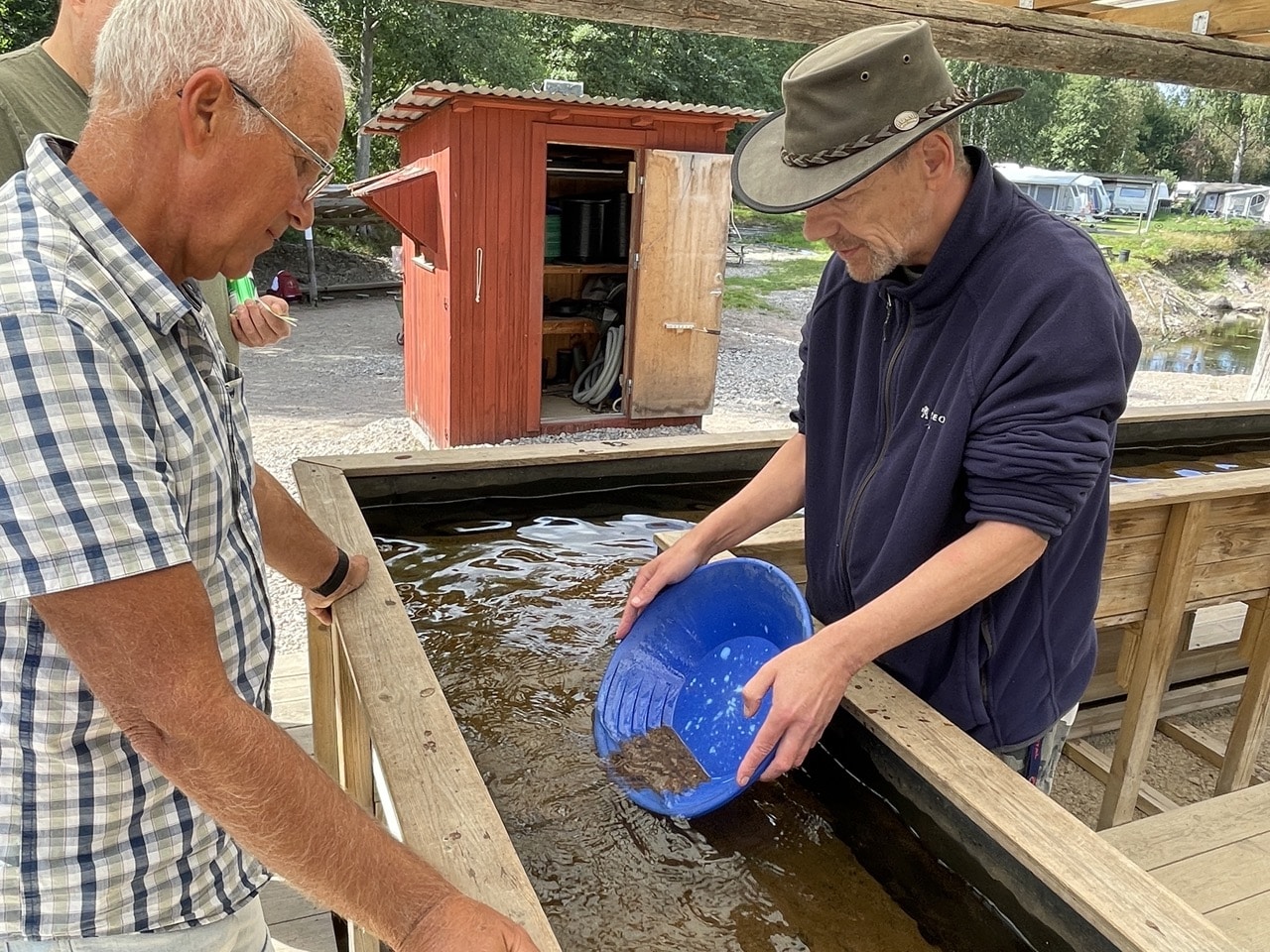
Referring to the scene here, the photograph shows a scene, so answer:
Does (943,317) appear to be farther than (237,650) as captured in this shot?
Yes

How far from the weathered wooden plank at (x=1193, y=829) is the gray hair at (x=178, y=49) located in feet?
9.04

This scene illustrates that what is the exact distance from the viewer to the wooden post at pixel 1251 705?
365 centimetres

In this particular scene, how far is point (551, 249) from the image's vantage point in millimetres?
8641

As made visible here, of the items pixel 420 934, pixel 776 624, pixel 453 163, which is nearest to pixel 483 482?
pixel 776 624

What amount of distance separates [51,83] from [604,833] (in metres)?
2.00

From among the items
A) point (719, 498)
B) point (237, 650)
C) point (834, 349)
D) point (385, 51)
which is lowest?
point (719, 498)

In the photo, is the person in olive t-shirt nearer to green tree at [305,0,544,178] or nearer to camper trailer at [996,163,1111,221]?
green tree at [305,0,544,178]

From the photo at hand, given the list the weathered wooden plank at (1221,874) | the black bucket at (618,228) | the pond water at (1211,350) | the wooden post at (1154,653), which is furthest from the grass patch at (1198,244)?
the weathered wooden plank at (1221,874)

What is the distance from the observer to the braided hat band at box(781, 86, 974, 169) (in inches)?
57.6

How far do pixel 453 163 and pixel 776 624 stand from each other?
641cm

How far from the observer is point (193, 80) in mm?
948

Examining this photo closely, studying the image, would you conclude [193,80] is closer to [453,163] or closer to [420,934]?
[420,934]

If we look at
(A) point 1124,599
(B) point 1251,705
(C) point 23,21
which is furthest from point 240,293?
(C) point 23,21

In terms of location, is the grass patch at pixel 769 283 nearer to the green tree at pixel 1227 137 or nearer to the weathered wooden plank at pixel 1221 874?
the weathered wooden plank at pixel 1221 874
